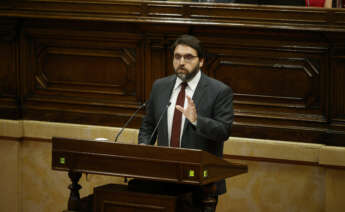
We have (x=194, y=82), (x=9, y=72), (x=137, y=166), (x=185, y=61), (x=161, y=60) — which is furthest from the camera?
(x=9, y=72)

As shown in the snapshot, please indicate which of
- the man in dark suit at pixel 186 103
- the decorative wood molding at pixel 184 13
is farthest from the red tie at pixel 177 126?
the decorative wood molding at pixel 184 13

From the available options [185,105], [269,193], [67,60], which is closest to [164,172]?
[185,105]

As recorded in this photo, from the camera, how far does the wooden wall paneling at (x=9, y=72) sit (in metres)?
5.59

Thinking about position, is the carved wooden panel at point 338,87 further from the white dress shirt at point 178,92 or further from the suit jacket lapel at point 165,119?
the suit jacket lapel at point 165,119

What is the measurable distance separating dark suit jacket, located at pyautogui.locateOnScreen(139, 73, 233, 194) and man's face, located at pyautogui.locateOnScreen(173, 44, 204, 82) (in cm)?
11

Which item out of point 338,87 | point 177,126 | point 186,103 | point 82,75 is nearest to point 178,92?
point 186,103

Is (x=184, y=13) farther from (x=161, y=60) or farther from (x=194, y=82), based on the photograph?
(x=194, y=82)

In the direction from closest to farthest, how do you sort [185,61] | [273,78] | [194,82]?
[185,61], [194,82], [273,78]

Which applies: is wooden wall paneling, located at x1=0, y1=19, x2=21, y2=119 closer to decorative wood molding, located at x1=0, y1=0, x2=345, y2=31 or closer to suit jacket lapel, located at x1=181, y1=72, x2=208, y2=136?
decorative wood molding, located at x1=0, y1=0, x2=345, y2=31

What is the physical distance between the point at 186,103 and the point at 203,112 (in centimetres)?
11

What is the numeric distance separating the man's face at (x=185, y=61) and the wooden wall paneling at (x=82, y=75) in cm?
157

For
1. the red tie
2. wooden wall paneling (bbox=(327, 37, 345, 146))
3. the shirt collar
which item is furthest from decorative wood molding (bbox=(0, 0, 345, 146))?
the red tie

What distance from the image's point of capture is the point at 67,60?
5555 millimetres

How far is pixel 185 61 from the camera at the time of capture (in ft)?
12.3
